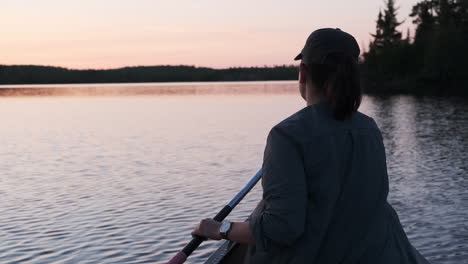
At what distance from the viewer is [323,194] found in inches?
94.6

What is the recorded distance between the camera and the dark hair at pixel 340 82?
2.44 metres

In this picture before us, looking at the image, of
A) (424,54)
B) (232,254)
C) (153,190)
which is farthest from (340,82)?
(424,54)

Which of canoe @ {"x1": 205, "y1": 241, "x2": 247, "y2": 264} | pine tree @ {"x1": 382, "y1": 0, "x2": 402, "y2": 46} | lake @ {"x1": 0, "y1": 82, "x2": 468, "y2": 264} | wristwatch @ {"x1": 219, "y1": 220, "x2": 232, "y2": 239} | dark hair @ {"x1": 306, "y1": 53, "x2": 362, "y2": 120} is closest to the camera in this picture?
dark hair @ {"x1": 306, "y1": 53, "x2": 362, "y2": 120}

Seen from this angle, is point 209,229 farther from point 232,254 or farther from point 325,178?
point 232,254

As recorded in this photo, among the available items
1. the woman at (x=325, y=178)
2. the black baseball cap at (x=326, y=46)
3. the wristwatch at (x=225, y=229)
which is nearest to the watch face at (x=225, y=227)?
the wristwatch at (x=225, y=229)

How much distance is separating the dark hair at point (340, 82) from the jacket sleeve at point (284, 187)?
28cm

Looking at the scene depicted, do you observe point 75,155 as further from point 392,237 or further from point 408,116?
point 408,116

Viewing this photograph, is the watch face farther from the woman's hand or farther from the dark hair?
the dark hair

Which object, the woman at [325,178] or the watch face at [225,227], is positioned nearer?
the woman at [325,178]

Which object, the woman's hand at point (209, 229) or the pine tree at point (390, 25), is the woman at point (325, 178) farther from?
the pine tree at point (390, 25)

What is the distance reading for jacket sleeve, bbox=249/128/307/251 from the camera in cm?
232

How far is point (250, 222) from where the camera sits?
2.54 metres

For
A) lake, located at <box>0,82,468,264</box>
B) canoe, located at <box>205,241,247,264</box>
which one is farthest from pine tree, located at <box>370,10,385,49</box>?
canoe, located at <box>205,241,247,264</box>

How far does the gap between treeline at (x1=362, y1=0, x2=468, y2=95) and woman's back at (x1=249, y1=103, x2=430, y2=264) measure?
7343cm
